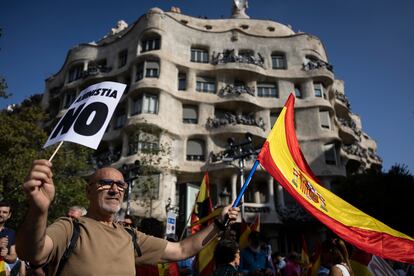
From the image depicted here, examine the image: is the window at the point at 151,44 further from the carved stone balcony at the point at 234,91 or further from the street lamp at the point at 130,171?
the street lamp at the point at 130,171

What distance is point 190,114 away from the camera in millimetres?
28641

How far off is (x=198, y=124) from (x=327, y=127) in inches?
440

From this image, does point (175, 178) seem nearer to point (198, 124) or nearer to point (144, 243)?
point (198, 124)

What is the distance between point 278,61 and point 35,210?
32205 mm

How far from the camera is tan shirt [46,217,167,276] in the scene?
2.04 meters

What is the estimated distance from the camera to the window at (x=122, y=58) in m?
30.6

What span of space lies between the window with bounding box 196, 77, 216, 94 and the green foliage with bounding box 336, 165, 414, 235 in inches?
537

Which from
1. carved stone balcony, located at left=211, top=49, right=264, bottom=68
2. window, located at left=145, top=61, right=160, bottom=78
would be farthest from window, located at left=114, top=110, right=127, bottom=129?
carved stone balcony, located at left=211, top=49, right=264, bottom=68

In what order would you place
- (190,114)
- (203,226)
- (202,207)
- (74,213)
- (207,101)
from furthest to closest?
(207,101)
(190,114)
(202,207)
(203,226)
(74,213)

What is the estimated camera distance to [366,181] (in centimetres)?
2277

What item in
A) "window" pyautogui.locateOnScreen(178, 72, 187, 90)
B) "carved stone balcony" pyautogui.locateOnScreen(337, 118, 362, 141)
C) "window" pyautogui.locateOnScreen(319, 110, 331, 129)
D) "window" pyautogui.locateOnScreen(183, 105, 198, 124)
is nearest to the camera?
"window" pyautogui.locateOnScreen(183, 105, 198, 124)

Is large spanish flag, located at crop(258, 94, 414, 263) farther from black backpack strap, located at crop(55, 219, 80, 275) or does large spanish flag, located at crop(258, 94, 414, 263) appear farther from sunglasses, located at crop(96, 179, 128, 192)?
black backpack strap, located at crop(55, 219, 80, 275)

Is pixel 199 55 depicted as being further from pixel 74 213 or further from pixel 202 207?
pixel 74 213

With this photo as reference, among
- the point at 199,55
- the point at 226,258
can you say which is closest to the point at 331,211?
the point at 226,258
